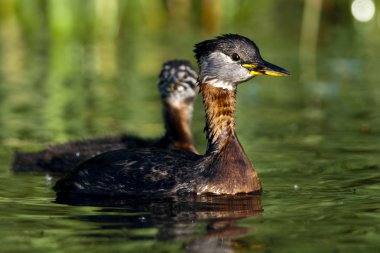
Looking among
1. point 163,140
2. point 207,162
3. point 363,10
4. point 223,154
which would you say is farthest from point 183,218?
point 363,10

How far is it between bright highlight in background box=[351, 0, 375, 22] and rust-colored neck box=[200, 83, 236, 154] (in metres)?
17.8

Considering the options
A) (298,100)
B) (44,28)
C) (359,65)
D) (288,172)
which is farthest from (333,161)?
(44,28)

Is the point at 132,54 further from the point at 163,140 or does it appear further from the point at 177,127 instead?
the point at 163,140

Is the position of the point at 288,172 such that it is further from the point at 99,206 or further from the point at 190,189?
the point at 99,206

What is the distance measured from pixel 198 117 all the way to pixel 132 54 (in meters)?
7.34

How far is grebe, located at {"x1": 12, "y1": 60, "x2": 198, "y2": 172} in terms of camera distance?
41.3 feet

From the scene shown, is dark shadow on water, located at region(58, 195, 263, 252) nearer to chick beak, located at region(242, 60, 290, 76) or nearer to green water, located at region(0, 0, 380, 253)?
green water, located at region(0, 0, 380, 253)

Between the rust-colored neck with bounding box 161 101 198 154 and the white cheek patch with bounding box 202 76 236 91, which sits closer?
the white cheek patch with bounding box 202 76 236 91

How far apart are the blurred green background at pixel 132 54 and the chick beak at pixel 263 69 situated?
3716 mm

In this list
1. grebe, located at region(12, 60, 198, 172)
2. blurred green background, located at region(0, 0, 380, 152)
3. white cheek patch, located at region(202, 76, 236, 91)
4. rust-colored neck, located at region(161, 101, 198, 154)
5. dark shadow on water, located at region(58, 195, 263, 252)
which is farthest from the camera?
blurred green background, located at region(0, 0, 380, 152)

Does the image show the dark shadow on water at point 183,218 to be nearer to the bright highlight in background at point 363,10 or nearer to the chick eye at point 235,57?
the chick eye at point 235,57

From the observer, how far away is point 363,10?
28.2m

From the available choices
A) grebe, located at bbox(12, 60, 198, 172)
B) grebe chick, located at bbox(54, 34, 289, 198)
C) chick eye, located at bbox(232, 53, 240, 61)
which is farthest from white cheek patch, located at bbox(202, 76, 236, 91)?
grebe, located at bbox(12, 60, 198, 172)

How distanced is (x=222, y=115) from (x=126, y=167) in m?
1.28
